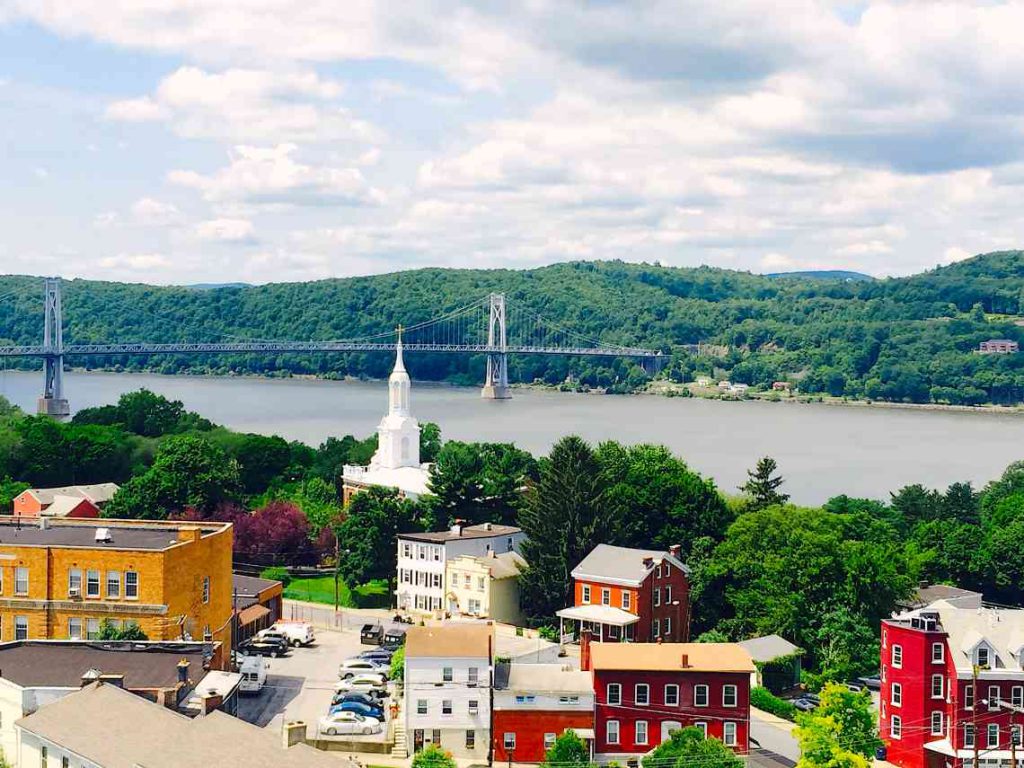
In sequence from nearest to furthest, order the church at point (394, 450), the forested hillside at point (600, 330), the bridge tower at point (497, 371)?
the church at point (394, 450) → the bridge tower at point (497, 371) → the forested hillside at point (600, 330)

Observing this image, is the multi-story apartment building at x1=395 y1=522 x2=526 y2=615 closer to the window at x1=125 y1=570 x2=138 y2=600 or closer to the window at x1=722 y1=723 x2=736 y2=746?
the window at x1=125 y1=570 x2=138 y2=600

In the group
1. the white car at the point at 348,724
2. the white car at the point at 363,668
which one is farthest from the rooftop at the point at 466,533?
the white car at the point at 348,724

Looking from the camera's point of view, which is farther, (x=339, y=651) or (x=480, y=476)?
(x=480, y=476)

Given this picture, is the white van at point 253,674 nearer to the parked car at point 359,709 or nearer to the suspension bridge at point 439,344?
the parked car at point 359,709

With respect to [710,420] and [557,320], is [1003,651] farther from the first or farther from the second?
[557,320]

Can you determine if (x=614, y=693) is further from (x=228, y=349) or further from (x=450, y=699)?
(x=228, y=349)

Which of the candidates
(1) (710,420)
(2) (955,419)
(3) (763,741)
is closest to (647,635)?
(3) (763,741)

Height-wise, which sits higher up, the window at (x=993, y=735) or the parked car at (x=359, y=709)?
the parked car at (x=359, y=709)
